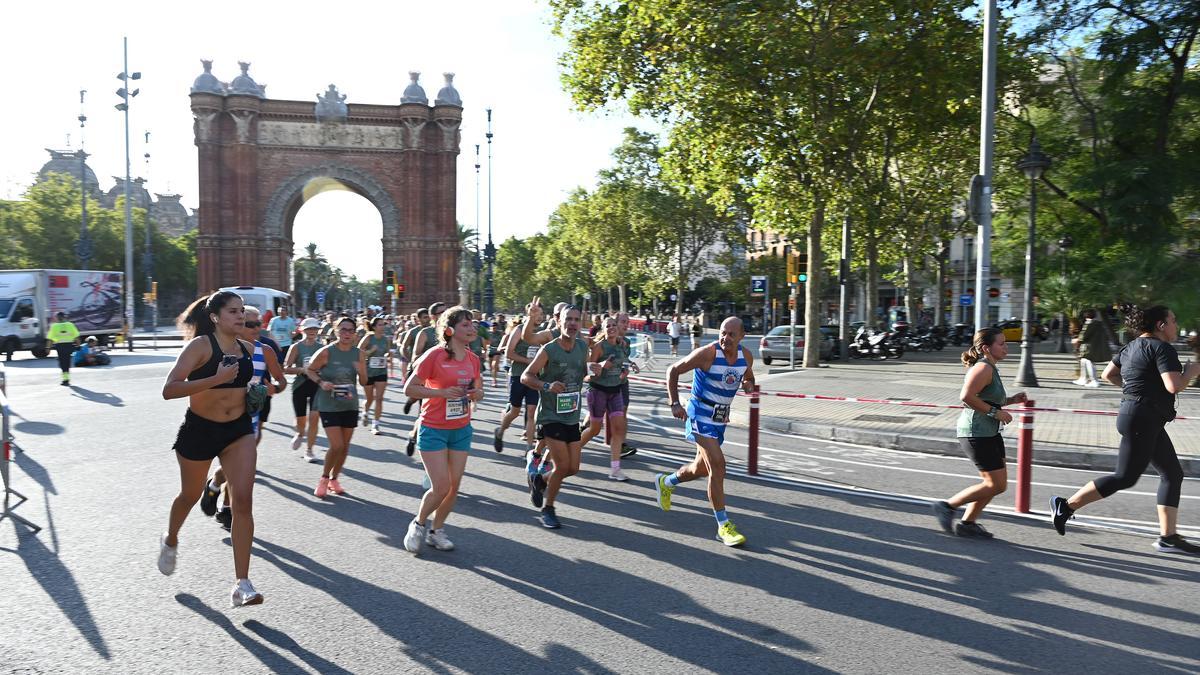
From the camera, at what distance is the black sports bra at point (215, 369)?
15.0 ft

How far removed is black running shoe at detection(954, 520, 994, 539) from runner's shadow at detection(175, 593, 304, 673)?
4.65 metres

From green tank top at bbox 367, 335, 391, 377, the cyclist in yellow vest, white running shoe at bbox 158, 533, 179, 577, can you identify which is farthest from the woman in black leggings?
the cyclist in yellow vest

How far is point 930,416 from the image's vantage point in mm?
12891

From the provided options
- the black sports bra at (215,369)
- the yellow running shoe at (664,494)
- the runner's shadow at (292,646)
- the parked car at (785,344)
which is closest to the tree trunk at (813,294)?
the parked car at (785,344)

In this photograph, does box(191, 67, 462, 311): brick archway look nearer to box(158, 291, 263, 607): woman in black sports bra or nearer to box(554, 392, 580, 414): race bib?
box(554, 392, 580, 414): race bib

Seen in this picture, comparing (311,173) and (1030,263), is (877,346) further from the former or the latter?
(311,173)

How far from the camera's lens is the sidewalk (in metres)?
9.95

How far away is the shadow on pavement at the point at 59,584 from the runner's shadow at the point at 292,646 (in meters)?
0.67

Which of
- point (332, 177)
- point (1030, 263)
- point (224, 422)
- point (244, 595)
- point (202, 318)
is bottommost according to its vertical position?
point (244, 595)

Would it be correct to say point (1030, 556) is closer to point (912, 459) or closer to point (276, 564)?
point (912, 459)

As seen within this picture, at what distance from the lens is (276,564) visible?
5.51 m

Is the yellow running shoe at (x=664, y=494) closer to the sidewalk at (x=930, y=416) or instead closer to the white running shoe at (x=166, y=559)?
the white running shoe at (x=166, y=559)

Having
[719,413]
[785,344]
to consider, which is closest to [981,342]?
[719,413]

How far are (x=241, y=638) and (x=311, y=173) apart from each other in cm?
5225
